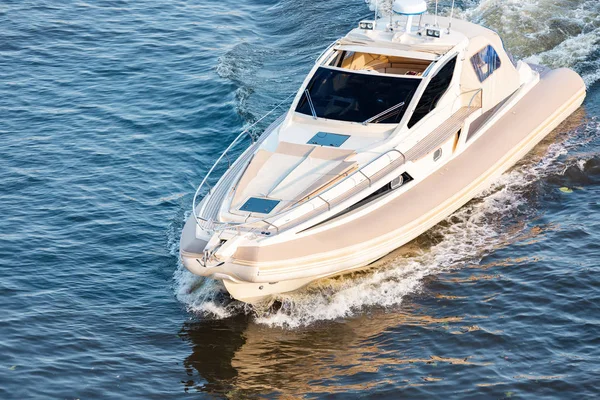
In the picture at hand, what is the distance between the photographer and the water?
479 inches

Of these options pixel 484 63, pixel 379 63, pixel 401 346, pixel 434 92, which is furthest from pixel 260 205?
pixel 484 63

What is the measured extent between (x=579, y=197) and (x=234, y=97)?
863 centimetres

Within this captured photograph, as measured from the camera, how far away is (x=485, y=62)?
16.6 meters

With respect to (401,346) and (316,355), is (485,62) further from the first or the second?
(316,355)

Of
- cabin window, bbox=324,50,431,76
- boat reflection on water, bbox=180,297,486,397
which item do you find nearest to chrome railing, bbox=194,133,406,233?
boat reflection on water, bbox=180,297,486,397

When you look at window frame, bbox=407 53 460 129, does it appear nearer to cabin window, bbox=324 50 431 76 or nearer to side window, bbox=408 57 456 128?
side window, bbox=408 57 456 128

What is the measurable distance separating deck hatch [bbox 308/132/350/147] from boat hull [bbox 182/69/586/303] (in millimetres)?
1309

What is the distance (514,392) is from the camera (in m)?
11.4

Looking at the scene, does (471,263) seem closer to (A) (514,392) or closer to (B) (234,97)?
(A) (514,392)

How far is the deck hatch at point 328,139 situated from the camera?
47.6 feet

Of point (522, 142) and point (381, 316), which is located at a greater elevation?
point (522, 142)

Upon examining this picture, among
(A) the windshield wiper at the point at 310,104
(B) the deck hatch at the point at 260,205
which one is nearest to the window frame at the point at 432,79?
(A) the windshield wiper at the point at 310,104

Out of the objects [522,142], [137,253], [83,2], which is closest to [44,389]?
[137,253]

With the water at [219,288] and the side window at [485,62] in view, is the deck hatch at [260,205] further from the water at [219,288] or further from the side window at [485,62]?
the side window at [485,62]
